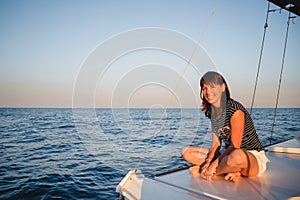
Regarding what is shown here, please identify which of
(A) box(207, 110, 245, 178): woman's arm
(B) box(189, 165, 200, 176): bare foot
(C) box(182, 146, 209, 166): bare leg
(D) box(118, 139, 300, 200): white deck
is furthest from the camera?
(C) box(182, 146, 209, 166): bare leg

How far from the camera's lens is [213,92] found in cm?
187

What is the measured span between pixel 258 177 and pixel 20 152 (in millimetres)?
6297

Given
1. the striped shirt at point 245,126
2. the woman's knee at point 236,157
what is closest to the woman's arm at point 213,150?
the striped shirt at point 245,126

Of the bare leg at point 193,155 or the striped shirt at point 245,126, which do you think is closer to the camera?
the striped shirt at point 245,126

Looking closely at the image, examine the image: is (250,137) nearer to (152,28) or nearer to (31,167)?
(152,28)

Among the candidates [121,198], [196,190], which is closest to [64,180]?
[121,198]

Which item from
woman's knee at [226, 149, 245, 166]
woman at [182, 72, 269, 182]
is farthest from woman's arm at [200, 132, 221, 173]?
woman's knee at [226, 149, 245, 166]

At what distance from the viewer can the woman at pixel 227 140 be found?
172 centimetres

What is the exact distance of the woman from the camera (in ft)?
5.65

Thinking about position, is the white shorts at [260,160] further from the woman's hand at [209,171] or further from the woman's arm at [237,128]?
the woman's hand at [209,171]

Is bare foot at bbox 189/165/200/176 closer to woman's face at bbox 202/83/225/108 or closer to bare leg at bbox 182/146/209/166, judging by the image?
bare leg at bbox 182/146/209/166

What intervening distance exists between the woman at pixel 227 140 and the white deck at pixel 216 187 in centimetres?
8

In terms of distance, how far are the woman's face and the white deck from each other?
0.61 m

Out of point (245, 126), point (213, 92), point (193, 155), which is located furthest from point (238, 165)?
point (213, 92)
